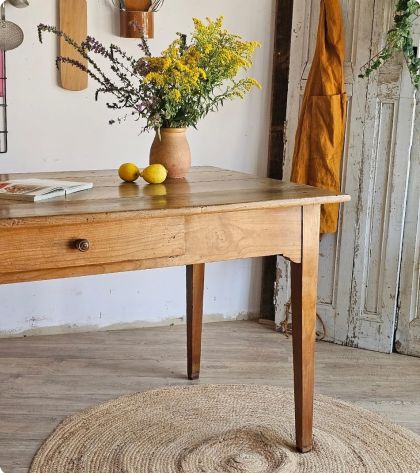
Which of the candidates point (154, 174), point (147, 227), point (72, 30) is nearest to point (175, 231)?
point (147, 227)

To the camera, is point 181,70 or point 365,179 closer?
point 181,70

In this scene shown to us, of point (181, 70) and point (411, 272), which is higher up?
point (181, 70)

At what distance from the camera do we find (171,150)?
266cm

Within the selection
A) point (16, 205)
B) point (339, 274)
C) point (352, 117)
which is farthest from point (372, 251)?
point (16, 205)

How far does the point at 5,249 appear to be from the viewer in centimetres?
190

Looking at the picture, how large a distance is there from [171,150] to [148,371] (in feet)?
3.47

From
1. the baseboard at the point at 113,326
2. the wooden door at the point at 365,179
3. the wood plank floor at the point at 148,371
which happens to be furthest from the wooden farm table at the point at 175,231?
the baseboard at the point at 113,326

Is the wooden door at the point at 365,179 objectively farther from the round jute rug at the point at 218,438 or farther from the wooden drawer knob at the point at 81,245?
the wooden drawer knob at the point at 81,245

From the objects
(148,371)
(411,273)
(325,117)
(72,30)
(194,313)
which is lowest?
(148,371)

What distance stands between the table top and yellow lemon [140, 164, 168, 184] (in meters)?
0.03

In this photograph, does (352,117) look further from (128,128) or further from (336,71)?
(128,128)

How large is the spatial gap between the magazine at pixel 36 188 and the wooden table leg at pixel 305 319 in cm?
72

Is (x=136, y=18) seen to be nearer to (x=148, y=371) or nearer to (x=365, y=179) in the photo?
(x=365, y=179)

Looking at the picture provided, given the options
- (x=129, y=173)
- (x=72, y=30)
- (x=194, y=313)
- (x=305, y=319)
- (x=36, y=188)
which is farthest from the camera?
(x=72, y=30)
